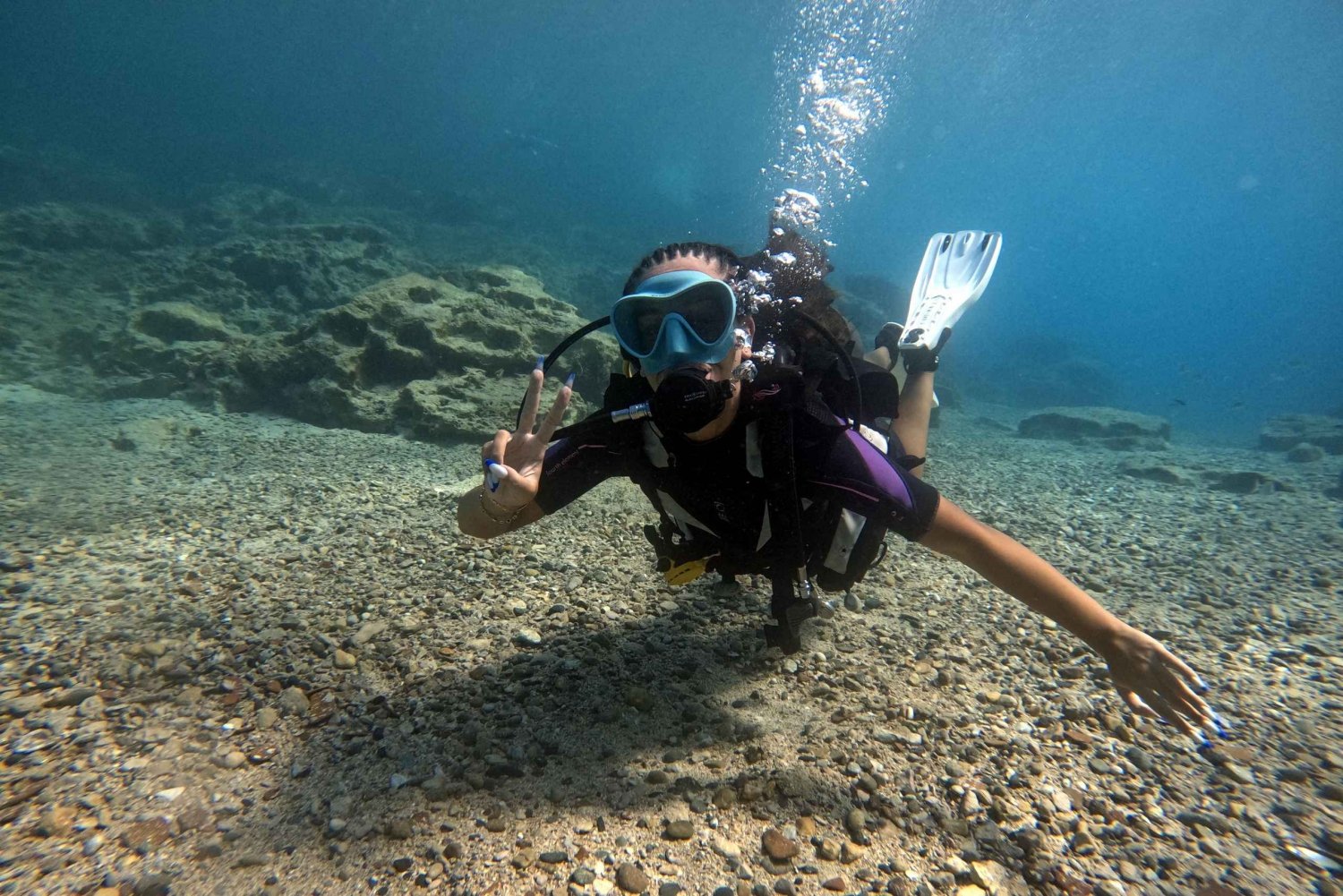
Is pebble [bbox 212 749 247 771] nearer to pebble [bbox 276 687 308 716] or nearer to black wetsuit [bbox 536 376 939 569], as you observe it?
pebble [bbox 276 687 308 716]

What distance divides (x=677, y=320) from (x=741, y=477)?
81 centimetres

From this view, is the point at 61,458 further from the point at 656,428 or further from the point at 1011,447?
the point at 1011,447

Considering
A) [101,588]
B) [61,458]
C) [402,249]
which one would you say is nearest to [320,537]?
[101,588]

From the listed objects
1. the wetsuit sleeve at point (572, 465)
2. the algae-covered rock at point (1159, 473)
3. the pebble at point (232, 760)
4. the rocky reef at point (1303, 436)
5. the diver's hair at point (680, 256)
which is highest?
the rocky reef at point (1303, 436)

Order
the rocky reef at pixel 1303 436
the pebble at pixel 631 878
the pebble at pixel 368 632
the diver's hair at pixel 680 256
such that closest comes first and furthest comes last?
the pebble at pixel 631 878 → the diver's hair at pixel 680 256 → the pebble at pixel 368 632 → the rocky reef at pixel 1303 436

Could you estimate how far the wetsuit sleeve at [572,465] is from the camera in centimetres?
280

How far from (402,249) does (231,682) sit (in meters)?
21.8

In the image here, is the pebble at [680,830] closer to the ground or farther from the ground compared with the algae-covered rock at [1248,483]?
closer to the ground

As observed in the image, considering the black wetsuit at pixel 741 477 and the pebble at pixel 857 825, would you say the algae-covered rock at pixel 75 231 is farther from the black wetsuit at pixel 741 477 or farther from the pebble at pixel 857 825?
the pebble at pixel 857 825

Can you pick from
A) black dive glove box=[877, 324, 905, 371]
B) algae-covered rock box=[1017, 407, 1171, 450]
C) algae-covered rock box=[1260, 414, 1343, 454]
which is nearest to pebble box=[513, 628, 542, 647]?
black dive glove box=[877, 324, 905, 371]

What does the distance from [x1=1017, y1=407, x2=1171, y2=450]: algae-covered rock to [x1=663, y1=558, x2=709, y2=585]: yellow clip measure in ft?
52.4

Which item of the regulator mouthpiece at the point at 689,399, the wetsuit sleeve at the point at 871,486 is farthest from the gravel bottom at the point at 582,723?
the regulator mouthpiece at the point at 689,399

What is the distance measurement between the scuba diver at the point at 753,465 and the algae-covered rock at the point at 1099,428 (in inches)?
619

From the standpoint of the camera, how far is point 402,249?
20891 mm
